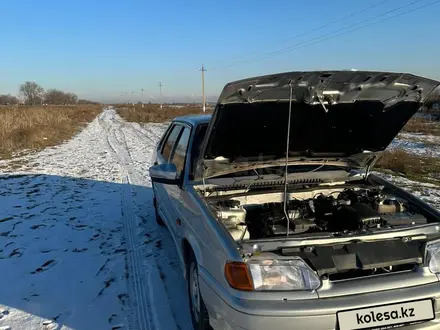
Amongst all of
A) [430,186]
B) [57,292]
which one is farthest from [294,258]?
[430,186]

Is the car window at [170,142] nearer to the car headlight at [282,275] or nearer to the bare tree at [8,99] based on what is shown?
the car headlight at [282,275]

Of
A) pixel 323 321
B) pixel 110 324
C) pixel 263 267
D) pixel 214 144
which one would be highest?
pixel 214 144

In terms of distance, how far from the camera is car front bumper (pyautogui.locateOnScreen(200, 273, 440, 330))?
2.13 metres

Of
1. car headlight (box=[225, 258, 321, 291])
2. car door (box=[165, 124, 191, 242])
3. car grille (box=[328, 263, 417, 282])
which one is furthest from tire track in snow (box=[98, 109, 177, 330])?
car grille (box=[328, 263, 417, 282])

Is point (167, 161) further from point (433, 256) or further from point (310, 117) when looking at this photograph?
point (433, 256)

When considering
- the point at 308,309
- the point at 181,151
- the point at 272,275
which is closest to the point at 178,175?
the point at 181,151

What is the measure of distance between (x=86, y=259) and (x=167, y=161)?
151 cm

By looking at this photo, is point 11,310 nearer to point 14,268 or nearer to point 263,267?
point 14,268

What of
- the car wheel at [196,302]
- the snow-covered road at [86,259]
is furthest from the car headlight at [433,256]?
the snow-covered road at [86,259]

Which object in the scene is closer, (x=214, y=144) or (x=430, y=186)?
(x=214, y=144)

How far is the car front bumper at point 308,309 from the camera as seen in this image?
6.99ft

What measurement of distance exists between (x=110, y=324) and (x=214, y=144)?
5.67ft

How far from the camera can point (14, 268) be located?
4273 millimetres

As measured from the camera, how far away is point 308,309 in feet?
7.00
